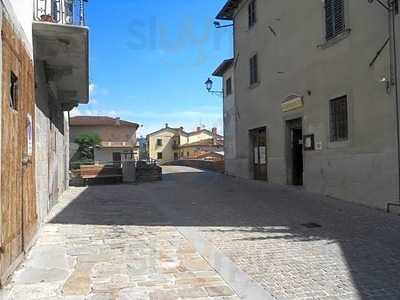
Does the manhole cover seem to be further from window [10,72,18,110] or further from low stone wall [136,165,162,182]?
low stone wall [136,165,162,182]

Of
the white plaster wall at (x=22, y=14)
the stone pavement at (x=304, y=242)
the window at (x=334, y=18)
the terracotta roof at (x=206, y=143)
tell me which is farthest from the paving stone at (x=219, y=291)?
the terracotta roof at (x=206, y=143)

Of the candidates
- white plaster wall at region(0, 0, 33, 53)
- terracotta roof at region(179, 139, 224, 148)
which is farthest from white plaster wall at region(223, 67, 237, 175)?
terracotta roof at region(179, 139, 224, 148)

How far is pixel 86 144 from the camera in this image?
62.6m

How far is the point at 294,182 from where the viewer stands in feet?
55.2

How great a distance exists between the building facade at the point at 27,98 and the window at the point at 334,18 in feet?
22.7

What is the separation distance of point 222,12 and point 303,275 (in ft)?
65.6

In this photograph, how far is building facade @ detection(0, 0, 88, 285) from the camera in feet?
17.3

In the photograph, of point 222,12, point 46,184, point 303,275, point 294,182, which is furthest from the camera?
point 222,12

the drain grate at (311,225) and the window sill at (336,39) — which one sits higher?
the window sill at (336,39)

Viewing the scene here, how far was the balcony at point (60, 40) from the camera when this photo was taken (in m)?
8.38

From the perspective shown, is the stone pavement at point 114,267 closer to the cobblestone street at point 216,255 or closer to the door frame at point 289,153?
the cobblestone street at point 216,255

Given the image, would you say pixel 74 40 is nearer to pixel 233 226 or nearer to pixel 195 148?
pixel 233 226

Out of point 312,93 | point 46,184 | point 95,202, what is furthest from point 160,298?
point 312,93

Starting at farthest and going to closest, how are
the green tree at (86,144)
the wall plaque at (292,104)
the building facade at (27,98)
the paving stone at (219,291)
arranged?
the green tree at (86,144) < the wall plaque at (292,104) < the building facade at (27,98) < the paving stone at (219,291)
